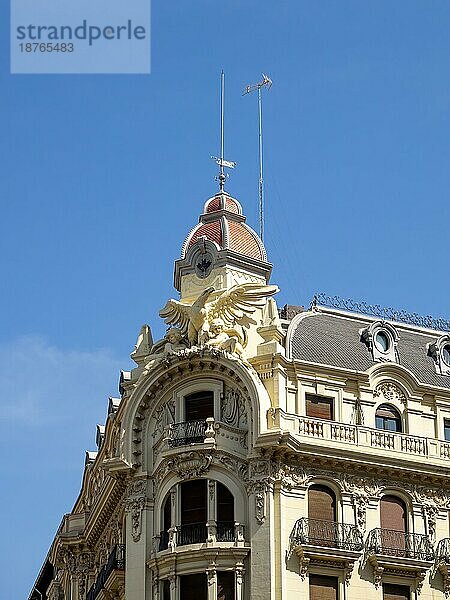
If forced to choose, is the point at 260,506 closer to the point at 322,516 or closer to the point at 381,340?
the point at 322,516

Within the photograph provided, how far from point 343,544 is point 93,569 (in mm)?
20484

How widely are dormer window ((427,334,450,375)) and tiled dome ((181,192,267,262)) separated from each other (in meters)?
8.90

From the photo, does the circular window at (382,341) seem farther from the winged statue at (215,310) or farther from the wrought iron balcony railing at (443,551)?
the wrought iron balcony railing at (443,551)

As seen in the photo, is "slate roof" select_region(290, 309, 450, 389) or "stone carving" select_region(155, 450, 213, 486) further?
"slate roof" select_region(290, 309, 450, 389)

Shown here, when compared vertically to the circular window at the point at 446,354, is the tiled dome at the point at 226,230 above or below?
above

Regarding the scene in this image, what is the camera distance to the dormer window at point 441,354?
66.1 m

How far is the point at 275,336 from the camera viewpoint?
61.4 m

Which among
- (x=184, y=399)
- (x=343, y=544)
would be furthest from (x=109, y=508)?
(x=343, y=544)

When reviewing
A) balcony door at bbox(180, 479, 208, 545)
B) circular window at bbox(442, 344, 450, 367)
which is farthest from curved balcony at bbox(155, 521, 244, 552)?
circular window at bbox(442, 344, 450, 367)

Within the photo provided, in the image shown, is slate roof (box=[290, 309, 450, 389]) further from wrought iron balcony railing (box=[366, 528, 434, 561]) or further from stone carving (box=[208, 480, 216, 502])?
wrought iron balcony railing (box=[366, 528, 434, 561])

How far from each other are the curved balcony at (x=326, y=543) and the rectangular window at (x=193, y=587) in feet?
12.5

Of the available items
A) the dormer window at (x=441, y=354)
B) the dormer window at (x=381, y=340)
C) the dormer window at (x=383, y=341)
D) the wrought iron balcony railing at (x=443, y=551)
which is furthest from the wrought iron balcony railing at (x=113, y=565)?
the dormer window at (x=441, y=354)

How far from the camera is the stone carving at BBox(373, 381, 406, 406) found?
6316cm

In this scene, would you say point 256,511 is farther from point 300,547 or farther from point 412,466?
point 412,466
